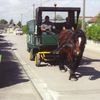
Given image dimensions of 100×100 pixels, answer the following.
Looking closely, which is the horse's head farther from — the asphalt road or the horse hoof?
the asphalt road

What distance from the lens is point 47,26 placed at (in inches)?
793

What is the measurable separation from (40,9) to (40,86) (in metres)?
6.91

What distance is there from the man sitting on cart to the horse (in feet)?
8.78

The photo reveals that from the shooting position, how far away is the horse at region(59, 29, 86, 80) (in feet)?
47.9

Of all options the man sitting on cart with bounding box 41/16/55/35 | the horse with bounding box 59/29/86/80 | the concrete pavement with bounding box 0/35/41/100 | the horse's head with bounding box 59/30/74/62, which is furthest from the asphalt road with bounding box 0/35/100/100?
the man sitting on cart with bounding box 41/16/55/35

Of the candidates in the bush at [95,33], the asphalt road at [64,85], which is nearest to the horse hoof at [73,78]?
the asphalt road at [64,85]

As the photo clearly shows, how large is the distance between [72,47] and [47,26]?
5088 mm

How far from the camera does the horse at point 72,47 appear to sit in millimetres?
14609

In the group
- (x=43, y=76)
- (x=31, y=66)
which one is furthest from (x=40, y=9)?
(x=43, y=76)

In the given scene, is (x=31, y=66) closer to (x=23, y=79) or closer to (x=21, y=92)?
(x=23, y=79)

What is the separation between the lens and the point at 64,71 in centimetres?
1750

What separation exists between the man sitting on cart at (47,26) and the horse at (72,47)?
268cm

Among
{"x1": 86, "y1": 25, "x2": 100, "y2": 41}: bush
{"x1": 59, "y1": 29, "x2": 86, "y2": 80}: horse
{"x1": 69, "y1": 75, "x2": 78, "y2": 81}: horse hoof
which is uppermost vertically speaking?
{"x1": 59, "y1": 29, "x2": 86, "y2": 80}: horse

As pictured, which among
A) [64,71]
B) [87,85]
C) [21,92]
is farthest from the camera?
[64,71]
